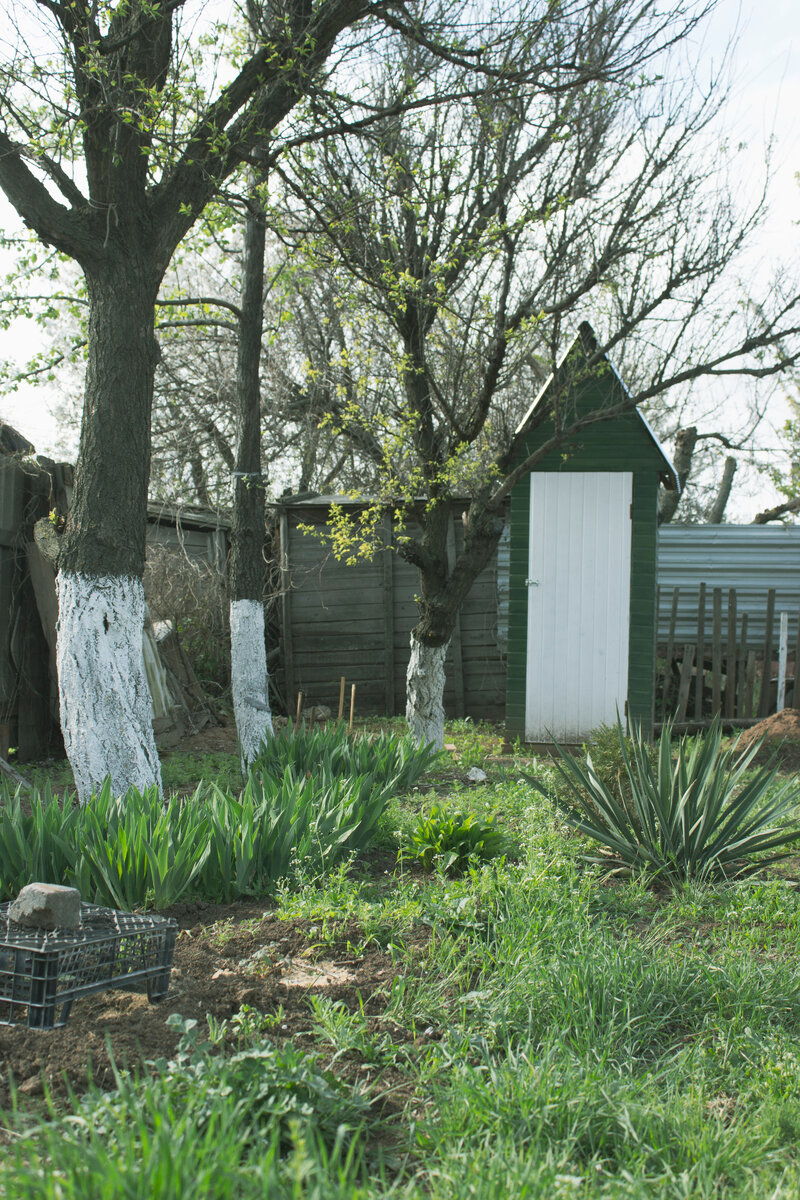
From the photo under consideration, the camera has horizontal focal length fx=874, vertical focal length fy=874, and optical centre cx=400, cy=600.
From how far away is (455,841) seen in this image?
392 centimetres

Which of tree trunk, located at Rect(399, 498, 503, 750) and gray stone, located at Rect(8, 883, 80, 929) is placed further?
tree trunk, located at Rect(399, 498, 503, 750)

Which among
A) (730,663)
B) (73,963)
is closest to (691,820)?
(73,963)

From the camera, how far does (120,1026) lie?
7.51ft

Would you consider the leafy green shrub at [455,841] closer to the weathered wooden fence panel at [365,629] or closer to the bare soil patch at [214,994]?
the bare soil patch at [214,994]

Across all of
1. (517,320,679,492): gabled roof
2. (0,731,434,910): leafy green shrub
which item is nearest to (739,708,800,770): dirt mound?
(517,320,679,492): gabled roof

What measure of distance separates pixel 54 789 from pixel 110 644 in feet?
7.40

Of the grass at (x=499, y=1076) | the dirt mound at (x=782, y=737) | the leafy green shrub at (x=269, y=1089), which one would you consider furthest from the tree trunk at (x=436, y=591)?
the leafy green shrub at (x=269, y=1089)

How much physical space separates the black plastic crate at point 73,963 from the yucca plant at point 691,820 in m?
2.16

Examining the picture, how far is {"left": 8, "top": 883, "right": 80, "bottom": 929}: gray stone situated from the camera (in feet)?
7.93

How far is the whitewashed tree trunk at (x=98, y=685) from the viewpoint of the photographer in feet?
15.8

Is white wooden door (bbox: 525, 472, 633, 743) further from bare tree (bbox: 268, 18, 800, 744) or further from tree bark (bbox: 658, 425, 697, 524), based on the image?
tree bark (bbox: 658, 425, 697, 524)

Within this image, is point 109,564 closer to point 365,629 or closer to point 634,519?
point 634,519

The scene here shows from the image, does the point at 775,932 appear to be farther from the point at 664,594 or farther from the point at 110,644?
A: the point at 664,594

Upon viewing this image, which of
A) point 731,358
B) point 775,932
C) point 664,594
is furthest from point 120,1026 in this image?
point 664,594
